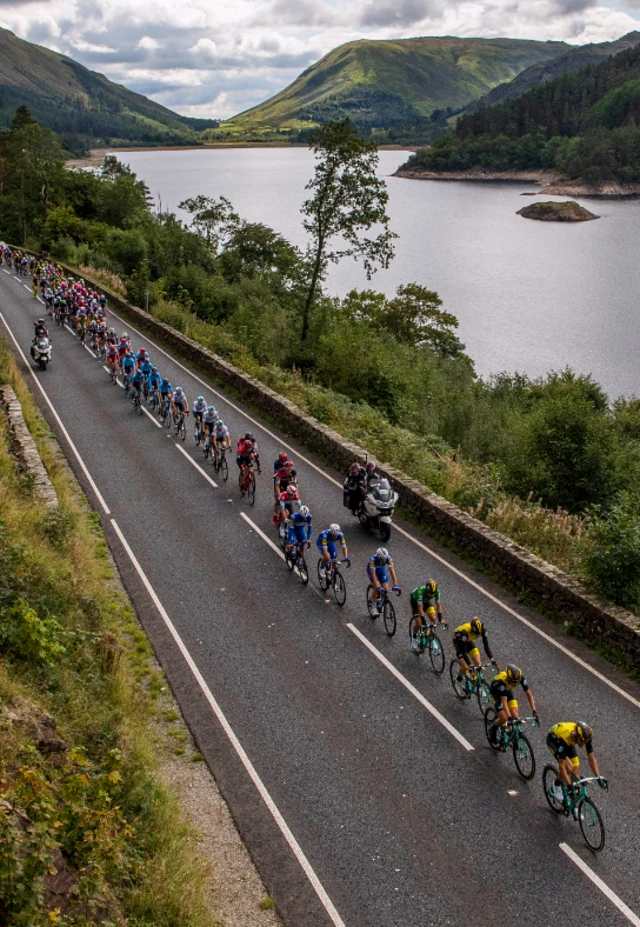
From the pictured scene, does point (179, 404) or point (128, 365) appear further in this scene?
point (128, 365)

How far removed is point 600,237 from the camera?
116250mm

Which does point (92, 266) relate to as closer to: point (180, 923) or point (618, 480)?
point (618, 480)

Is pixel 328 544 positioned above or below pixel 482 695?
above

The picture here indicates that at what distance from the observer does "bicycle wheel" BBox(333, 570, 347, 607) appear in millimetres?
15273

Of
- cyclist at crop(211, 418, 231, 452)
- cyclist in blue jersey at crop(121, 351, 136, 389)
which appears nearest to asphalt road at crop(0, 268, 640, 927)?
cyclist at crop(211, 418, 231, 452)

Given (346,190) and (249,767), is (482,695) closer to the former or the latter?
(249,767)

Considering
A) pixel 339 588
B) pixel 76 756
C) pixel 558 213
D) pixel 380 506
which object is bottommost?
pixel 339 588

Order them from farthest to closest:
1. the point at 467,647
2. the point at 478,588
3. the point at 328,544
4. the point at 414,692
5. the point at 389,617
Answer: the point at 478,588, the point at 328,544, the point at 389,617, the point at 414,692, the point at 467,647

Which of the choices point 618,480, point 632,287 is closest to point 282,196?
point 632,287

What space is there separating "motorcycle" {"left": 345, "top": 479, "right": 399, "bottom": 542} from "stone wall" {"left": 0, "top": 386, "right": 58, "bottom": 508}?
6872 mm

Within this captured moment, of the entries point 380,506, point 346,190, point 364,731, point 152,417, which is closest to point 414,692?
point 364,731

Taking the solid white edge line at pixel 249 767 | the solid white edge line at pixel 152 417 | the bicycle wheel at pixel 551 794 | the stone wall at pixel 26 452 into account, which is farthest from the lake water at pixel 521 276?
the bicycle wheel at pixel 551 794

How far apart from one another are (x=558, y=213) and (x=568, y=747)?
137 meters

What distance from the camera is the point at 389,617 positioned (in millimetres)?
14266
